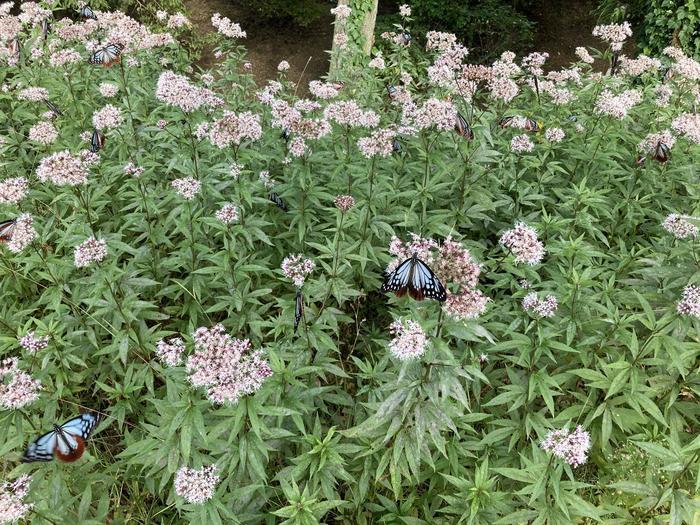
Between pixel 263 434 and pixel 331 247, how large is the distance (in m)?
1.87

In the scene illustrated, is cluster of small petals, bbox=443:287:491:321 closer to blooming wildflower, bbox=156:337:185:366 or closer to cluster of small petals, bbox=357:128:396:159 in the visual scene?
blooming wildflower, bbox=156:337:185:366

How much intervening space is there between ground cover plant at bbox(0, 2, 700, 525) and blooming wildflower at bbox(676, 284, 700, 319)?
0.11 ft

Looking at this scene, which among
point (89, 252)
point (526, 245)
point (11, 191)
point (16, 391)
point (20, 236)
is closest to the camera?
point (16, 391)

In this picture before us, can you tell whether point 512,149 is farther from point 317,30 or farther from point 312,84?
point 317,30

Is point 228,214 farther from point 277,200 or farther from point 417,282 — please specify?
point 417,282

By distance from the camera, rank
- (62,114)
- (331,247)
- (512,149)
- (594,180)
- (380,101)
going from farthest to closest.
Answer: (380,101), (62,114), (594,180), (512,149), (331,247)

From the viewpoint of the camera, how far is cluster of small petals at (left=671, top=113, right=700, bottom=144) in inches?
245

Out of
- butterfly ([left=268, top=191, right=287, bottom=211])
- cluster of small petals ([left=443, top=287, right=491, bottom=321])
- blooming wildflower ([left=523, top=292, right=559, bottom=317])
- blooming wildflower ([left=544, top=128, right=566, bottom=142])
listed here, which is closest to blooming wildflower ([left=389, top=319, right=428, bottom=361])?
cluster of small petals ([left=443, top=287, right=491, bottom=321])

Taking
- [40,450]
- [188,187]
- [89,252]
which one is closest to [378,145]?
[188,187]

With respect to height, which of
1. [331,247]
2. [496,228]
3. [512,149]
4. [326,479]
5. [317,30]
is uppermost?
[512,149]

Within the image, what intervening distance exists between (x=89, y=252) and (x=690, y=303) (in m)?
5.20

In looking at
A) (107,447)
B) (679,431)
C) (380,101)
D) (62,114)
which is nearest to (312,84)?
(380,101)

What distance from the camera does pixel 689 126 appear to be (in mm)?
6215

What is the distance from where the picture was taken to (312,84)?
6.88 meters
